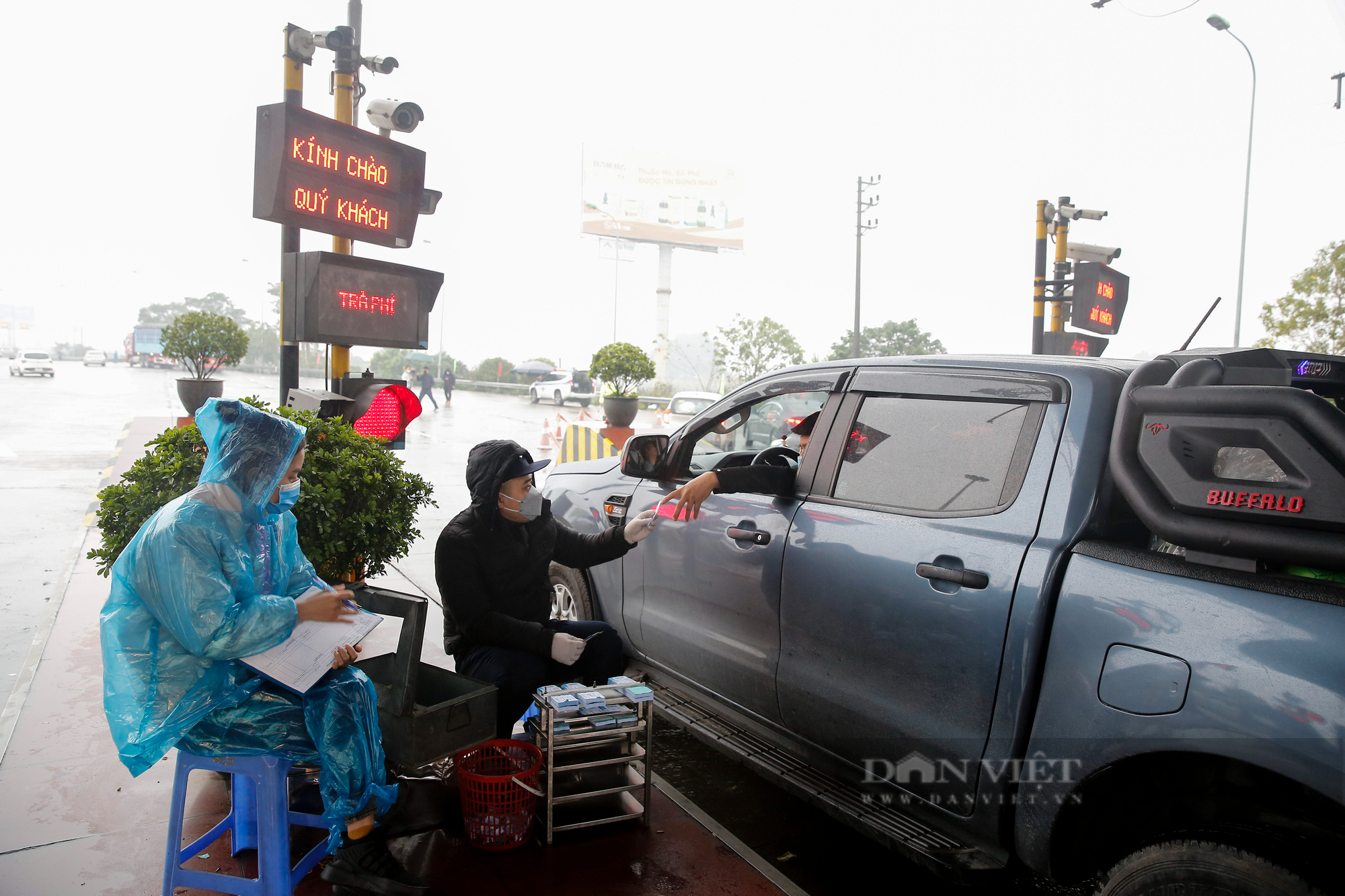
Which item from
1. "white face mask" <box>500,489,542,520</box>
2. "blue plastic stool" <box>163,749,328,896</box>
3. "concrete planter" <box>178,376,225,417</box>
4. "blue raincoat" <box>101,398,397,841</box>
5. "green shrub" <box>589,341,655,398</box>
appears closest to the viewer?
"blue raincoat" <box>101,398,397,841</box>

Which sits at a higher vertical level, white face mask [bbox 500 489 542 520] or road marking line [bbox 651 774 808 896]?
white face mask [bbox 500 489 542 520]

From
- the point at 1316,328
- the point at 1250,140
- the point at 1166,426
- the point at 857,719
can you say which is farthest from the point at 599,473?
the point at 1316,328

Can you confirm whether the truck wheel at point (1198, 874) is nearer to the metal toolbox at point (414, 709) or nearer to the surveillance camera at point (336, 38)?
the metal toolbox at point (414, 709)

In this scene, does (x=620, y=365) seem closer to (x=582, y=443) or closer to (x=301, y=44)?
(x=582, y=443)

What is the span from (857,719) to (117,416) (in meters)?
24.6

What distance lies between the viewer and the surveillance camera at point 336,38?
5445 millimetres

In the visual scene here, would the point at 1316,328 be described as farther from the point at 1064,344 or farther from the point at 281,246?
the point at 281,246

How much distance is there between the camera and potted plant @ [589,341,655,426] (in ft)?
48.1

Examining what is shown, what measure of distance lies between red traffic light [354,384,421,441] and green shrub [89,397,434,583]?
1.22m

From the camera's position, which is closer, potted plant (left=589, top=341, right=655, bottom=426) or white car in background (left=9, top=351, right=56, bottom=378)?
potted plant (left=589, top=341, right=655, bottom=426)

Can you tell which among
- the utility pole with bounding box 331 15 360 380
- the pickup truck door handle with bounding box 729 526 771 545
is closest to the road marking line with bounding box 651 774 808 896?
the pickup truck door handle with bounding box 729 526 771 545

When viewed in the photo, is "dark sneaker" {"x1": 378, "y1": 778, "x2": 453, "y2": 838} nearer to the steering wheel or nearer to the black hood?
the black hood

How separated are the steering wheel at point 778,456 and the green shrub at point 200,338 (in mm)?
12667

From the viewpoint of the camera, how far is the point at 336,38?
550cm
